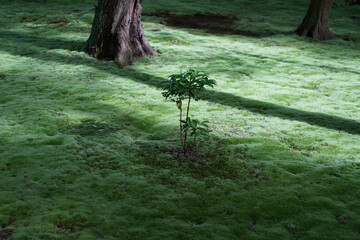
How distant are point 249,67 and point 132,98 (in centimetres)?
364

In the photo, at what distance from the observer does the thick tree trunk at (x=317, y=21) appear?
444 inches

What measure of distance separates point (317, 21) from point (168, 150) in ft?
32.4

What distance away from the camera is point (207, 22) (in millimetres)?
13758

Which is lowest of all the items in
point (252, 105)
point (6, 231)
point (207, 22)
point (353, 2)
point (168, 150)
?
point (6, 231)

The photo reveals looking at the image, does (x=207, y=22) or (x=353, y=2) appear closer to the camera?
(x=207, y=22)

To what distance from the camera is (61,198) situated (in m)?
2.90

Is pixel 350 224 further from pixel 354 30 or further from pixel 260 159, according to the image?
pixel 354 30

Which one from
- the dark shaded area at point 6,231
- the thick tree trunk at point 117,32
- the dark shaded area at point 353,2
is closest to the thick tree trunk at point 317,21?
the thick tree trunk at point 117,32

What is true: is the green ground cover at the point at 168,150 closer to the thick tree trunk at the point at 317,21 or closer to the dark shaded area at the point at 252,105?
the dark shaded area at the point at 252,105

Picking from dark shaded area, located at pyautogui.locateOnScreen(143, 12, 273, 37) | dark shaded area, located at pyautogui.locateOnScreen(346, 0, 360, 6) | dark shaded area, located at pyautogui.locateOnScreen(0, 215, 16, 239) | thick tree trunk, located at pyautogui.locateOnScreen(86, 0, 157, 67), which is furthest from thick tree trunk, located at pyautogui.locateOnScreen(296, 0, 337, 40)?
dark shaded area, located at pyautogui.locateOnScreen(0, 215, 16, 239)

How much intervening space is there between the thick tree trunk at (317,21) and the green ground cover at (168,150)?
3.18m

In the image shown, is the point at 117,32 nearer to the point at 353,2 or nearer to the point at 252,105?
the point at 252,105

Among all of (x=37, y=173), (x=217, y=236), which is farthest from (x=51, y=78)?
(x=217, y=236)

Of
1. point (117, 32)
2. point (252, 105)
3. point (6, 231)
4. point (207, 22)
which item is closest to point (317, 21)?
point (207, 22)
